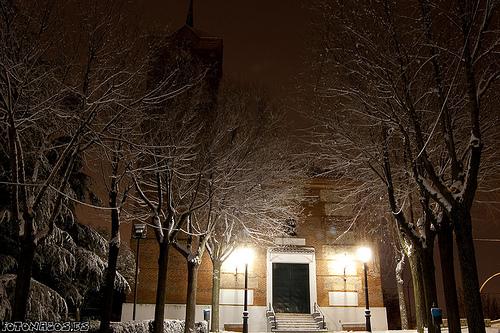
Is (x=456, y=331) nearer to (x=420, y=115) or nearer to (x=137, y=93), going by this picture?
(x=420, y=115)

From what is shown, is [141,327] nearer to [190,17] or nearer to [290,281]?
[290,281]

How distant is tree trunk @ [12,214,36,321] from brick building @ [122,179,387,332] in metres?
18.5

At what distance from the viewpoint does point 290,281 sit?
92.1 ft

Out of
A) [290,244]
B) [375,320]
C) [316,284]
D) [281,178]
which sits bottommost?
[375,320]

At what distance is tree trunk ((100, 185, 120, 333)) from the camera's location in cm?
1235

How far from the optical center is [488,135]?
41.6 ft

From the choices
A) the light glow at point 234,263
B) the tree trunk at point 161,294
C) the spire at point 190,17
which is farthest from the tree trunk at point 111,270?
the spire at point 190,17

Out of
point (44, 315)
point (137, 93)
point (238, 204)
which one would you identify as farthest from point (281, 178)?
point (44, 315)

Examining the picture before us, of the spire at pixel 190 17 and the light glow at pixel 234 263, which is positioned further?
the spire at pixel 190 17

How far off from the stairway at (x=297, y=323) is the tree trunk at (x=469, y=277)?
16.9 m

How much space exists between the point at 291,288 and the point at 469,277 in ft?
66.6

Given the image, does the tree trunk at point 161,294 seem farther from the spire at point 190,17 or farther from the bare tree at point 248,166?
the spire at point 190,17

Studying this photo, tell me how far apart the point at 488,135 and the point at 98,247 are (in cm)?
1439

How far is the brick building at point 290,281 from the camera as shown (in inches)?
1071
